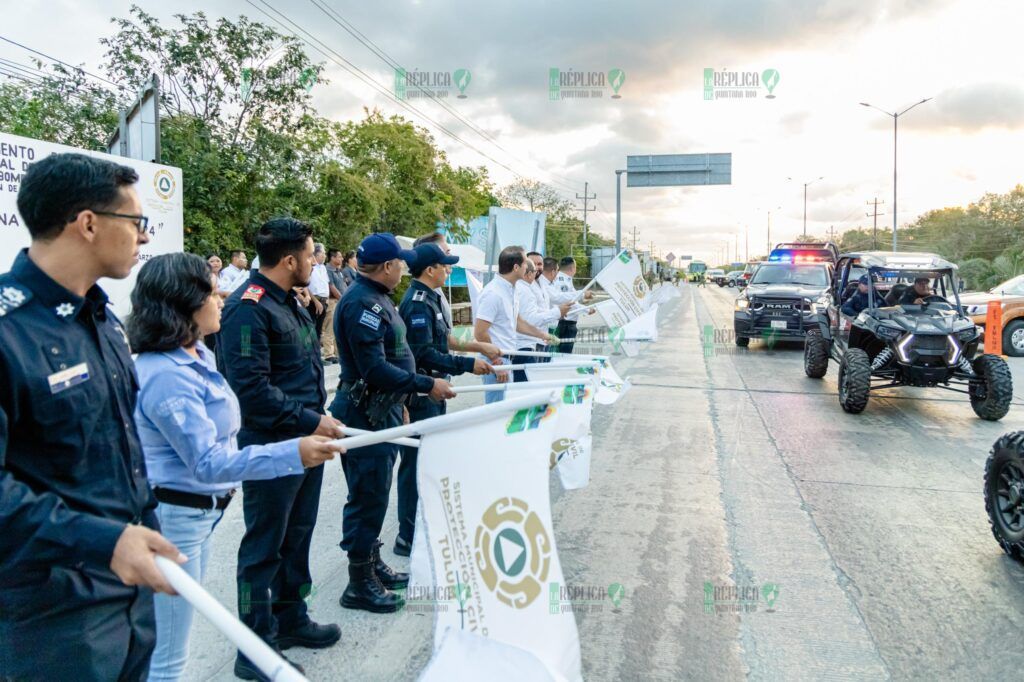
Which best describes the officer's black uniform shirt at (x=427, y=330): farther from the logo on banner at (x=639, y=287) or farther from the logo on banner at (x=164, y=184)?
the logo on banner at (x=164, y=184)

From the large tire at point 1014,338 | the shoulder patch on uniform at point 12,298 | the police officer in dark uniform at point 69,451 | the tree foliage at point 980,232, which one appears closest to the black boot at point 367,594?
the police officer in dark uniform at point 69,451

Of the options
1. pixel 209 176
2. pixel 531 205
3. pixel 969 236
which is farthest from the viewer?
pixel 531 205

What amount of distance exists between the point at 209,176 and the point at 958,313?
1208cm

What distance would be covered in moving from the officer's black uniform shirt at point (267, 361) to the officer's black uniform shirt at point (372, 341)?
1.44 feet

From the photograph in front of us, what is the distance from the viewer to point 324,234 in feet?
55.5

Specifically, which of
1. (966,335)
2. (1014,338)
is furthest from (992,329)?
(966,335)

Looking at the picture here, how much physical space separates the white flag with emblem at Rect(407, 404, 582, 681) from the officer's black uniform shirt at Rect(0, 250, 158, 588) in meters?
0.87

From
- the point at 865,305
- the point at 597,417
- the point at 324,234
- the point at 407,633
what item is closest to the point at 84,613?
the point at 407,633

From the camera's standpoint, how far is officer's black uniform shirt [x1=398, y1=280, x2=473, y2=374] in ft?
14.9

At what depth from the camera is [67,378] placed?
1.62 metres

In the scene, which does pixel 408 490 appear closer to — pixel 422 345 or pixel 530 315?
pixel 422 345

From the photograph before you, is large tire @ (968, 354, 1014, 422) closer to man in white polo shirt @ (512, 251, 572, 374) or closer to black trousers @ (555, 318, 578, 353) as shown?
man in white polo shirt @ (512, 251, 572, 374)

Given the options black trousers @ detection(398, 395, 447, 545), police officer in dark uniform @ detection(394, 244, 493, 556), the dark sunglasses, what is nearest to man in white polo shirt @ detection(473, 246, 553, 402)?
police officer in dark uniform @ detection(394, 244, 493, 556)

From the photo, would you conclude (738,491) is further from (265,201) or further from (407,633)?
(265,201)
